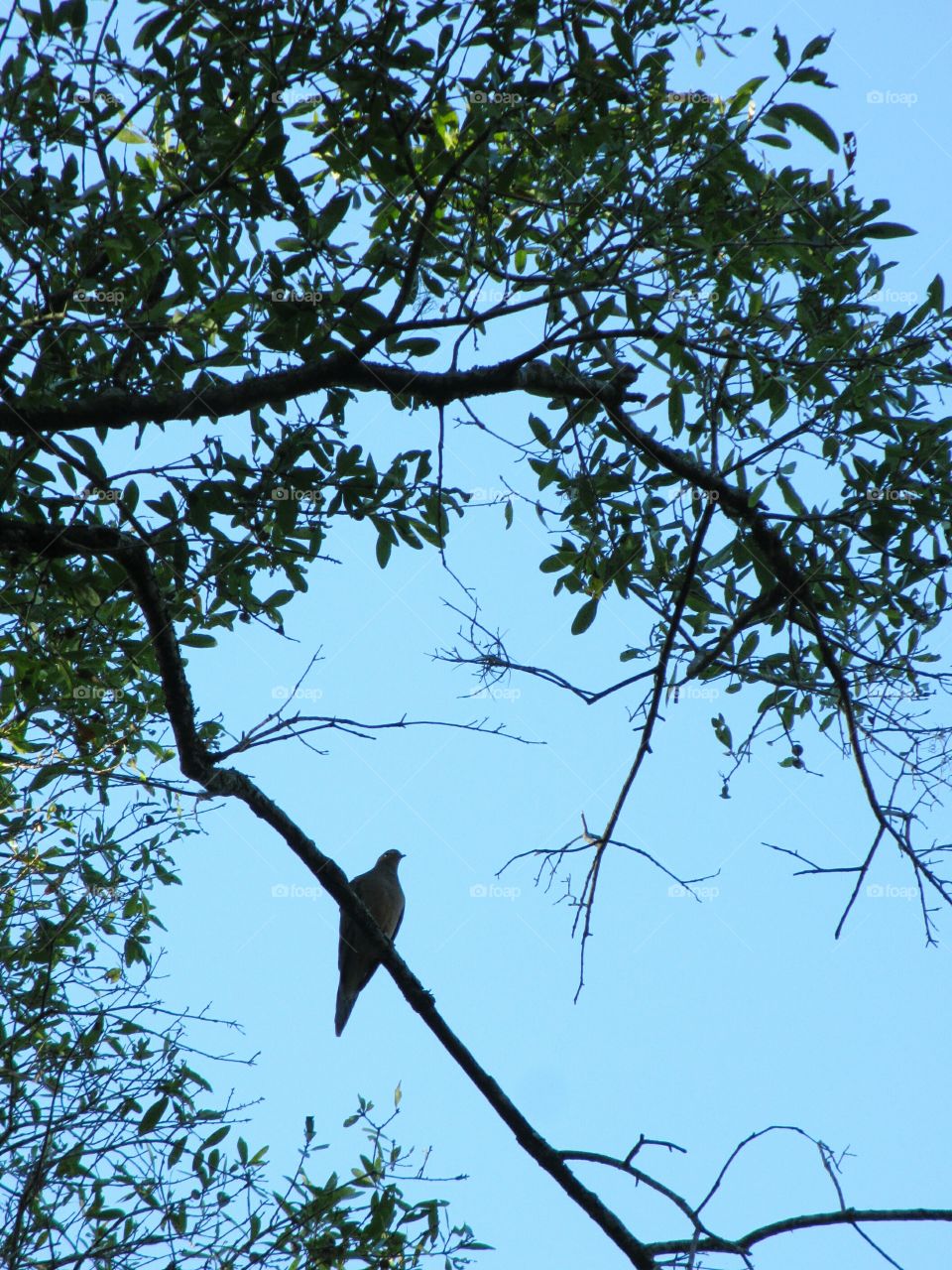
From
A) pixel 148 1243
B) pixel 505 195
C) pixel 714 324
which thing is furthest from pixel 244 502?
pixel 148 1243

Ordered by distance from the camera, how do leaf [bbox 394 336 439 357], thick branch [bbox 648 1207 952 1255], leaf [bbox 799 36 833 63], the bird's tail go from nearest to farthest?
thick branch [bbox 648 1207 952 1255], leaf [bbox 799 36 833 63], leaf [bbox 394 336 439 357], the bird's tail

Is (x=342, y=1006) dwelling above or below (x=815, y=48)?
below

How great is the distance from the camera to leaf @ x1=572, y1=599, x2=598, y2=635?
4031 mm

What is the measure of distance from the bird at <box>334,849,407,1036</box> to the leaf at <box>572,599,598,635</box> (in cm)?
189

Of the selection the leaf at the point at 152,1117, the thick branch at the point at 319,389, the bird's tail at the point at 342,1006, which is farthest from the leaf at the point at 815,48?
the bird's tail at the point at 342,1006

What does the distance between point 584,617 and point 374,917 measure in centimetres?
223

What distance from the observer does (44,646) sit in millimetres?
4168

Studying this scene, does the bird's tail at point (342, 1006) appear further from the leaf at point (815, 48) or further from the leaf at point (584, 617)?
the leaf at point (815, 48)

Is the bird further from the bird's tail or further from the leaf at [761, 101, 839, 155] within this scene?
the leaf at [761, 101, 839, 155]

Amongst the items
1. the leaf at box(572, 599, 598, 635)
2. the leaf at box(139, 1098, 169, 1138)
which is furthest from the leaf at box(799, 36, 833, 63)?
the leaf at box(139, 1098, 169, 1138)

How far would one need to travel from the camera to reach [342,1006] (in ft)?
18.4

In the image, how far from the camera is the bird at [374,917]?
17.9ft

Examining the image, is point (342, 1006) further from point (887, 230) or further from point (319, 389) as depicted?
point (887, 230)

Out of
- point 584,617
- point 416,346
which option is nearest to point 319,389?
point 416,346
